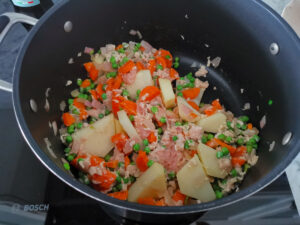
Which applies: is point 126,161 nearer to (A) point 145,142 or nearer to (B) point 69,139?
(A) point 145,142

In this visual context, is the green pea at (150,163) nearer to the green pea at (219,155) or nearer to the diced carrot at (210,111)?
the green pea at (219,155)

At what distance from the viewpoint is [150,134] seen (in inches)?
68.6

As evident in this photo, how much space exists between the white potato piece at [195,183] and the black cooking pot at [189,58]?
0.12 meters

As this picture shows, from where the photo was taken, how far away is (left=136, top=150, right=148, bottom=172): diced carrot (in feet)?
5.36

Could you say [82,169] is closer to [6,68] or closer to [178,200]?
[178,200]

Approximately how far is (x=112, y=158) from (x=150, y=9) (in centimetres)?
99

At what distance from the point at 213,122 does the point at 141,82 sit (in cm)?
53

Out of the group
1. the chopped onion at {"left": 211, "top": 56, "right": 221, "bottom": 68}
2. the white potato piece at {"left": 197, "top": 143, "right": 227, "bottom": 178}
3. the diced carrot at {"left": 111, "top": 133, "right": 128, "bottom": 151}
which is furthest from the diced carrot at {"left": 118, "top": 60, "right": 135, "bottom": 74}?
the white potato piece at {"left": 197, "top": 143, "right": 227, "bottom": 178}

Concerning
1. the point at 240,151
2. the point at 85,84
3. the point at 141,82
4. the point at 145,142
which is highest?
the point at 240,151

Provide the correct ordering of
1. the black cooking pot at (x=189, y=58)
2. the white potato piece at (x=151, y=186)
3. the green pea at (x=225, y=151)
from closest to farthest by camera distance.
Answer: the black cooking pot at (x=189, y=58), the white potato piece at (x=151, y=186), the green pea at (x=225, y=151)

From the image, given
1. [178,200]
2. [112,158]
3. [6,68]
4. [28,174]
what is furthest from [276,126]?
[6,68]

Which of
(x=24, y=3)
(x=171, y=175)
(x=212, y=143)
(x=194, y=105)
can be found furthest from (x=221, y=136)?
(x=24, y=3)

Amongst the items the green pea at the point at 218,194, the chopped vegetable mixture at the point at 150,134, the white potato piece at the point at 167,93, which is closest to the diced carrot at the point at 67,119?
the chopped vegetable mixture at the point at 150,134

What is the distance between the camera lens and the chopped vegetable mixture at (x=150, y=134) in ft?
5.10
